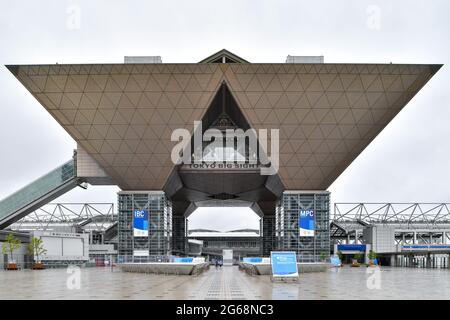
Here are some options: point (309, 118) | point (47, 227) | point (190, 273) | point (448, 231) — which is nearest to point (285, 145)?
point (309, 118)

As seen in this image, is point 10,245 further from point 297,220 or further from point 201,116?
point 297,220

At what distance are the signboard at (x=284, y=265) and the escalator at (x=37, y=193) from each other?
44.7 metres

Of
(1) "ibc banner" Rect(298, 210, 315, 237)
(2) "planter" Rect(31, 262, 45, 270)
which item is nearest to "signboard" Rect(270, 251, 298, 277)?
(1) "ibc banner" Rect(298, 210, 315, 237)

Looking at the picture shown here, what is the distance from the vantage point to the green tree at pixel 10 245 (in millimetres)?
56875

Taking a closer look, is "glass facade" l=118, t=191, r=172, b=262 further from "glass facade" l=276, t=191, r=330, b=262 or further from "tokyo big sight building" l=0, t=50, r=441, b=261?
"glass facade" l=276, t=191, r=330, b=262

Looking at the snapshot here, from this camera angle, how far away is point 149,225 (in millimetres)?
65812

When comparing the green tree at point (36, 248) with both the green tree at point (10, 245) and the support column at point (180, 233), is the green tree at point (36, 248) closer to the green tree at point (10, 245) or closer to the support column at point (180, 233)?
the green tree at point (10, 245)

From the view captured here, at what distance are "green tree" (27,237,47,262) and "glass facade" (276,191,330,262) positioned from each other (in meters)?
31.8

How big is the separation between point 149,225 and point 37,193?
1620 cm

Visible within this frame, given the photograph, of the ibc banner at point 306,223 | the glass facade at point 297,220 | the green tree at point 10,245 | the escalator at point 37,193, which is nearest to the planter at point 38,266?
the green tree at point 10,245

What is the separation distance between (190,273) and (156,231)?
77.9 ft

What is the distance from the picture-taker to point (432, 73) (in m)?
54.4

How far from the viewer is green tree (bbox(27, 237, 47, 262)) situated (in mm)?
62062
